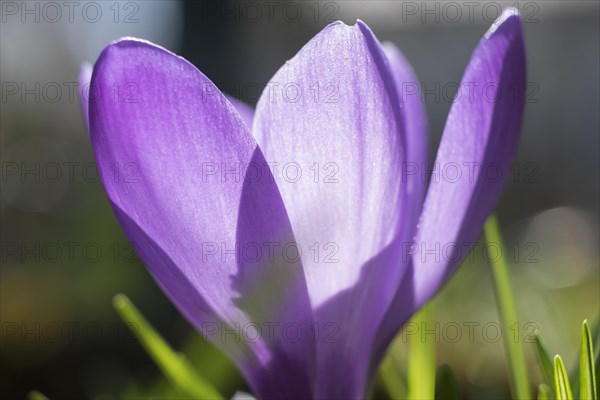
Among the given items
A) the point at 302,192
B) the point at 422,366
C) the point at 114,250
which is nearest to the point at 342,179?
the point at 302,192

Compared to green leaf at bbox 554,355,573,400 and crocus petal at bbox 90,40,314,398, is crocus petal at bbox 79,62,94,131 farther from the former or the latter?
green leaf at bbox 554,355,573,400

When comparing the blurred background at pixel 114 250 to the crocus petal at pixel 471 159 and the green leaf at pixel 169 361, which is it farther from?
the crocus petal at pixel 471 159

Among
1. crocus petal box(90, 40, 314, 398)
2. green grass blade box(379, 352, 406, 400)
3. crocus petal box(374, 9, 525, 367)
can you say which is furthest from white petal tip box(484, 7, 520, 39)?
green grass blade box(379, 352, 406, 400)

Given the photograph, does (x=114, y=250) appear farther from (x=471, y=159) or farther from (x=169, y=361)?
(x=471, y=159)

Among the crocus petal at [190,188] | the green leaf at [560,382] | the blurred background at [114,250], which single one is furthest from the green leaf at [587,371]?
the blurred background at [114,250]

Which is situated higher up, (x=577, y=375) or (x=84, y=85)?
(x=84, y=85)
